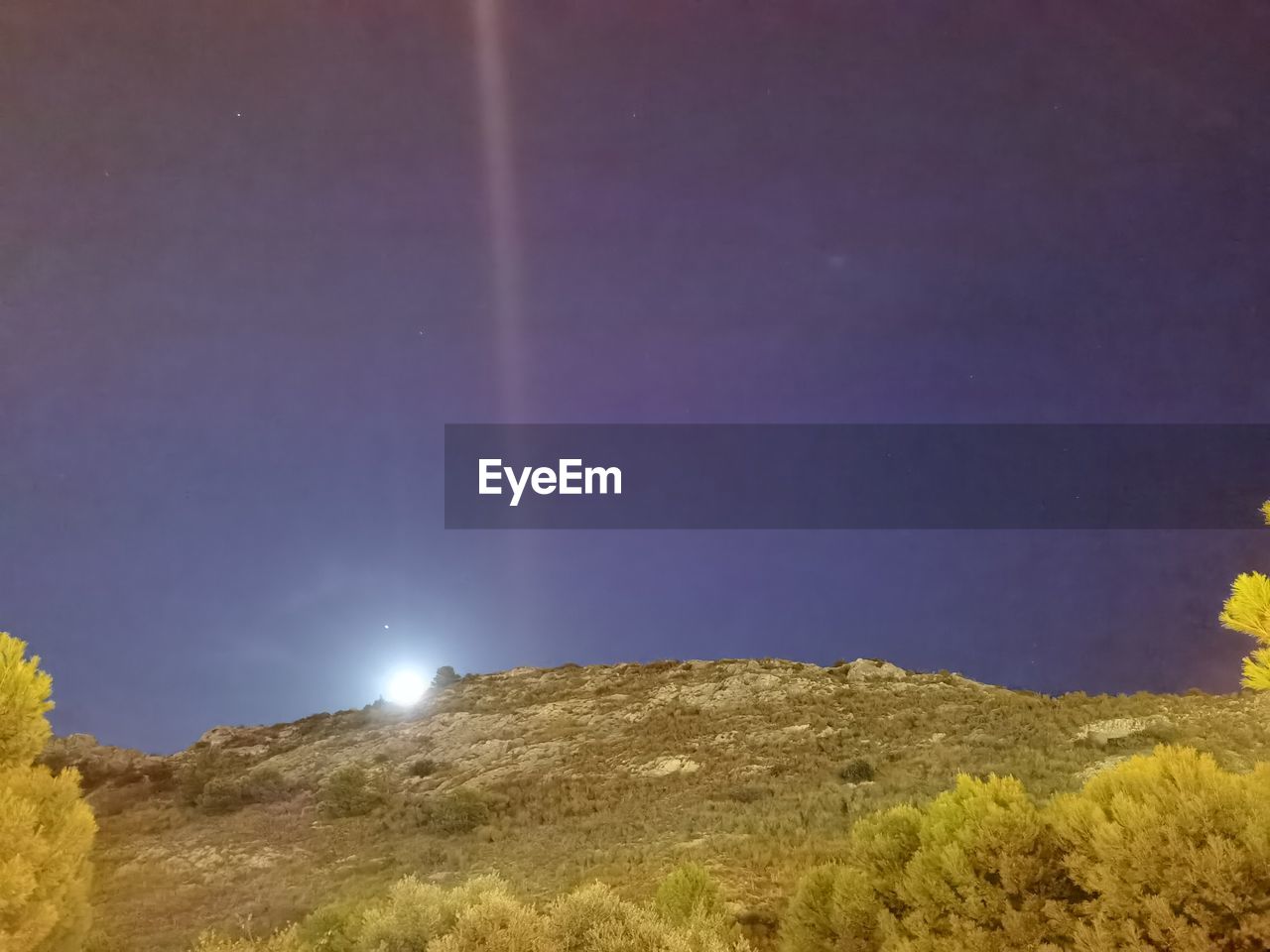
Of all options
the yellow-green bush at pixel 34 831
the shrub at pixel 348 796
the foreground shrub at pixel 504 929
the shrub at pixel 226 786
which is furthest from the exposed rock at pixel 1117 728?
the shrub at pixel 226 786

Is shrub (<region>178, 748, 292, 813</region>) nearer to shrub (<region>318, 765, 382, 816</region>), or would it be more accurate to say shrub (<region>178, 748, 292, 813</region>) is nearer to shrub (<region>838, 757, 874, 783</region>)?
shrub (<region>318, 765, 382, 816</region>)

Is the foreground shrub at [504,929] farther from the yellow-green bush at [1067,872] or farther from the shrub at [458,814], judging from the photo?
the shrub at [458,814]

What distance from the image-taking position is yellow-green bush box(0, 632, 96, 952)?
356 inches

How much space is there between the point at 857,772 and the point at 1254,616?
743 inches

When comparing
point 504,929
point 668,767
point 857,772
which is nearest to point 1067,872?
point 504,929

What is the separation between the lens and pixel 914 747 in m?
25.5

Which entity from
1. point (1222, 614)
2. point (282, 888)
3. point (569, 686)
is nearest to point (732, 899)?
point (1222, 614)

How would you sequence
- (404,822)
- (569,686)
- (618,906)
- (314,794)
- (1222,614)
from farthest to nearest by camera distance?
(569,686), (314,794), (404,822), (618,906), (1222,614)

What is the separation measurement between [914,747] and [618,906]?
1890 cm

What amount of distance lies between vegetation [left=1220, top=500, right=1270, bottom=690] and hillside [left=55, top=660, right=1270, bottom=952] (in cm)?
934

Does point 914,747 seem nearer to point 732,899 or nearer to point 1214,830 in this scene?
point 732,899

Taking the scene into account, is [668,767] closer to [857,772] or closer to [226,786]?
[857,772]

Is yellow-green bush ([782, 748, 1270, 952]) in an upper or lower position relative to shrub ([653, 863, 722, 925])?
upper

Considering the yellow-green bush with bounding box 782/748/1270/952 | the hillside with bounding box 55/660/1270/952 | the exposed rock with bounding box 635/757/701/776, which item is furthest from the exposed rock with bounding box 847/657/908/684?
the yellow-green bush with bounding box 782/748/1270/952
